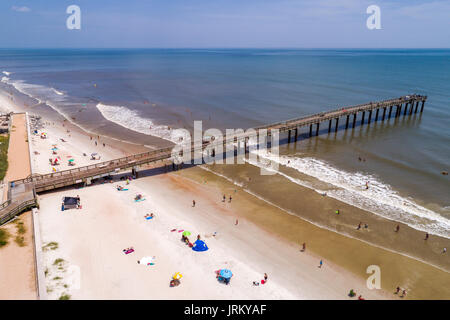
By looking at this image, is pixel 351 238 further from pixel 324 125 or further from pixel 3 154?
pixel 3 154

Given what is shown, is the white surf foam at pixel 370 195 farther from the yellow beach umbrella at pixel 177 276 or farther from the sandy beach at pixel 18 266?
the sandy beach at pixel 18 266

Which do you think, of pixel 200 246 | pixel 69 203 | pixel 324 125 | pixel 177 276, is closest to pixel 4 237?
pixel 69 203

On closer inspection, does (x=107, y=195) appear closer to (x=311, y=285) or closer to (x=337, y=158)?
(x=311, y=285)

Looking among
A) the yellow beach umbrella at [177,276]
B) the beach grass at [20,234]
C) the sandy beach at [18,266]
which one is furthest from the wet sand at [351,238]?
the beach grass at [20,234]

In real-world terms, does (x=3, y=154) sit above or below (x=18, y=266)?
above

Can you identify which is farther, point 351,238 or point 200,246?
point 351,238

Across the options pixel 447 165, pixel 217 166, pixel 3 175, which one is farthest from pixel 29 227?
pixel 447 165

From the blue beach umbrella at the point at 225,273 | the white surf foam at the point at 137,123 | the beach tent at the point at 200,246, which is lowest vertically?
the blue beach umbrella at the point at 225,273
